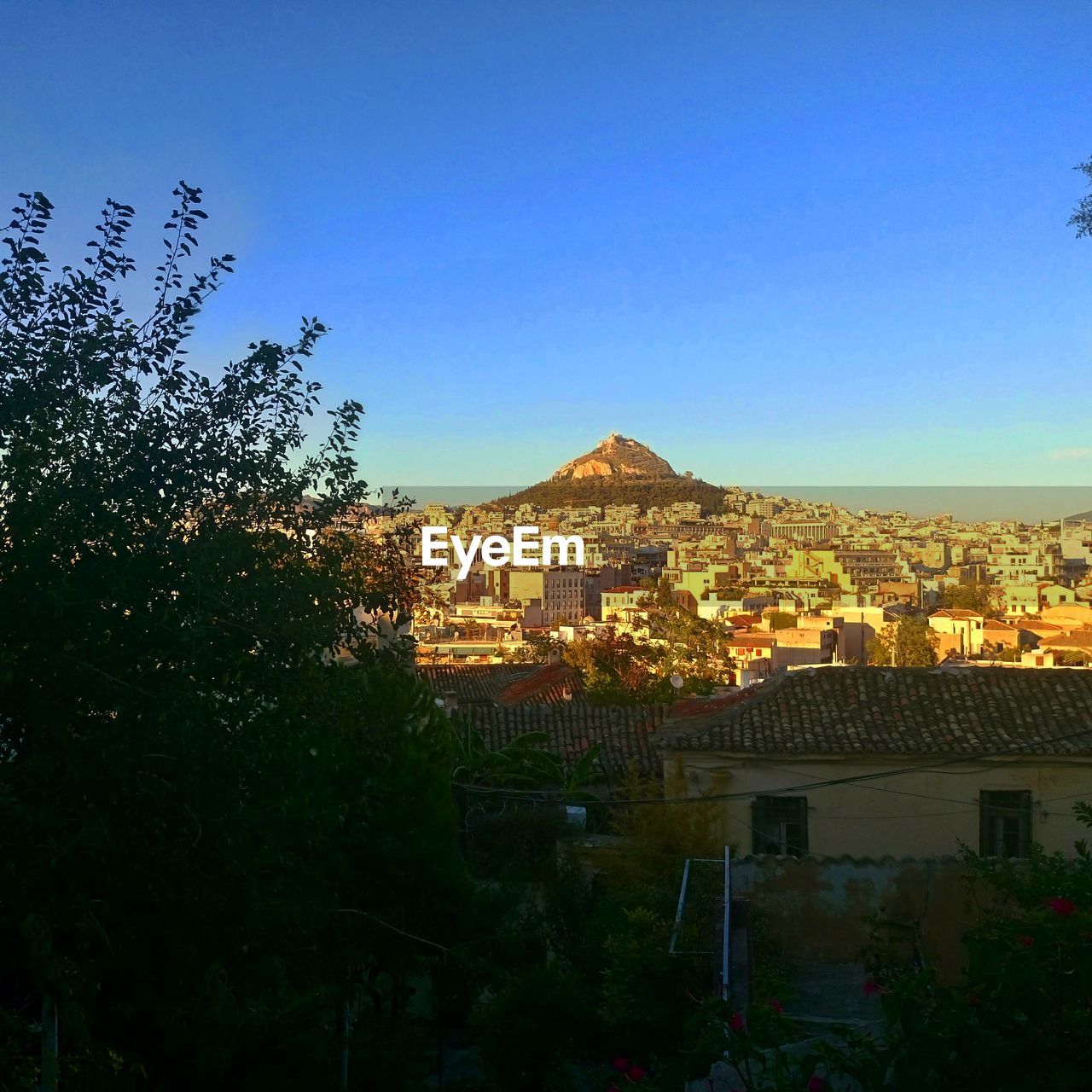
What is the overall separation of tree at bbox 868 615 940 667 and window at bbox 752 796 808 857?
128 feet

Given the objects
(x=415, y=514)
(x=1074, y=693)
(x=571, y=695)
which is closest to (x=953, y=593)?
(x=571, y=695)

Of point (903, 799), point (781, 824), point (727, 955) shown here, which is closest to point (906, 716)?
point (903, 799)

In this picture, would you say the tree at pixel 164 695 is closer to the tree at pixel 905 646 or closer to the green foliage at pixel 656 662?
the green foliage at pixel 656 662

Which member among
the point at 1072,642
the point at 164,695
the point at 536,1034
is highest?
the point at 164,695

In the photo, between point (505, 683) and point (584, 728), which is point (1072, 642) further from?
point (584, 728)

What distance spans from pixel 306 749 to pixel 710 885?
3951 mm

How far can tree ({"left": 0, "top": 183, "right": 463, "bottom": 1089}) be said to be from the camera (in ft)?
17.7

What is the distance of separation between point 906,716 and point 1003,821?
163 centimetres

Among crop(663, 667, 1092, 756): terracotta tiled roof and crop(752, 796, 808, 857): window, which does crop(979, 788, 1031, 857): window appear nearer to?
crop(663, 667, 1092, 756): terracotta tiled roof

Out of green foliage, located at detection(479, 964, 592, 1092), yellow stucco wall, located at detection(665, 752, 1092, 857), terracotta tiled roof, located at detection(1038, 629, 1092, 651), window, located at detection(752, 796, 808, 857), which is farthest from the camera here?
terracotta tiled roof, located at detection(1038, 629, 1092, 651)

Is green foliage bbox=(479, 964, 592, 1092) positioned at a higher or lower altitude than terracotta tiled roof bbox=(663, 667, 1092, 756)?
lower

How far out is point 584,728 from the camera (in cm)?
1945

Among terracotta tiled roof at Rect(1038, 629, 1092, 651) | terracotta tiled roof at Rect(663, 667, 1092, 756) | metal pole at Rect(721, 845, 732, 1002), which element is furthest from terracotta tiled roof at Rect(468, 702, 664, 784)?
terracotta tiled roof at Rect(1038, 629, 1092, 651)

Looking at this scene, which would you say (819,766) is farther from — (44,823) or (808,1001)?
(44,823)
